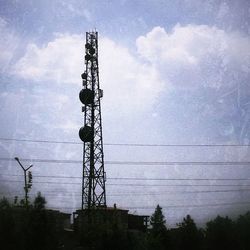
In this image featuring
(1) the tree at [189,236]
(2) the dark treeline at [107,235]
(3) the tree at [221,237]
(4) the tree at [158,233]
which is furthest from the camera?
(3) the tree at [221,237]

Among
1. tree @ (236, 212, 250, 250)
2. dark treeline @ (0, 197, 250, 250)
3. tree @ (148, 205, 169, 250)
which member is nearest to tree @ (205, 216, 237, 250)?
dark treeline @ (0, 197, 250, 250)

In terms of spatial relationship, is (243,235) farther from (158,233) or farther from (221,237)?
(158,233)

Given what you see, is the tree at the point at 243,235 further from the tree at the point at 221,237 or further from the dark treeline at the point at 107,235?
the tree at the point at 221,237

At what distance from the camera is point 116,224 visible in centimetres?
4325

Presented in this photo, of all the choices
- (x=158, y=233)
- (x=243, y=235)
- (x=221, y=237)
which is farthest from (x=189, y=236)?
(x=243, y=235)

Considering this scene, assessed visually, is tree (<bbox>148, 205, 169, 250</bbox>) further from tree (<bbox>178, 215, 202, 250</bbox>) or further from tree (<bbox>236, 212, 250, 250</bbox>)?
tree (<bbox>236, 212, 250, 250</bbox>)

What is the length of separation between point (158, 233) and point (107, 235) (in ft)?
41.0

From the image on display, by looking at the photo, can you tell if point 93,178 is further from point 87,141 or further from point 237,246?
point 237,246

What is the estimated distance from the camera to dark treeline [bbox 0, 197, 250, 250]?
3475 centimetres

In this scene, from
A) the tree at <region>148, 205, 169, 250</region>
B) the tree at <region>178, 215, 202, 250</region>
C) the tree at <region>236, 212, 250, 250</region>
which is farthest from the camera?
the tree at <region>236, 212, 250, 250</region>

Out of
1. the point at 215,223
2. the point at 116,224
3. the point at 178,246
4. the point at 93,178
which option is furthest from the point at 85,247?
the point at 215,223

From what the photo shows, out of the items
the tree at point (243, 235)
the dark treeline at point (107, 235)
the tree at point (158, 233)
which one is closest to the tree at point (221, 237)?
the dark treeline at point (107, 235)

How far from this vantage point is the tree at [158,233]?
46.6 meters

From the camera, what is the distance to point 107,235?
41969 mm
